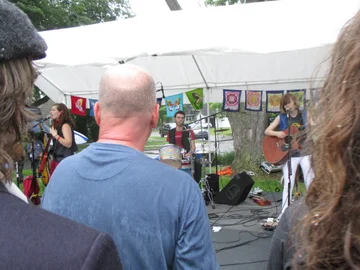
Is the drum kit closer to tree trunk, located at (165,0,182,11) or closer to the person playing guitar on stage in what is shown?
the person playing guitar on stage

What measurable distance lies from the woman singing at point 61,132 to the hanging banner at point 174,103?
237 centimetres

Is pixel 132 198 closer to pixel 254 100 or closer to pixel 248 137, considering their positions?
pixel 254 100

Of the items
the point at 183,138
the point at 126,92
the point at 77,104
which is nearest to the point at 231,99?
the point at 183,138

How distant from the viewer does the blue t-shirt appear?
1212 millimetres

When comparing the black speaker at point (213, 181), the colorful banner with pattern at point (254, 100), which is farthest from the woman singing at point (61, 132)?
the colorful banner with pattern at point (254, 100)

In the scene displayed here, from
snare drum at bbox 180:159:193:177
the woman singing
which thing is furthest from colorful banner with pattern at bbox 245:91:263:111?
the woman singing

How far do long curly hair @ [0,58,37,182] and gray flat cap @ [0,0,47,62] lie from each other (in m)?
0.02

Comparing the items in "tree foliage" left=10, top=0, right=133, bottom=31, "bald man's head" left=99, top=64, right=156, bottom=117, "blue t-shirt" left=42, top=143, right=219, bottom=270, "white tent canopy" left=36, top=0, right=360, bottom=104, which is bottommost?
"blue t-shirt" left=42, top=143, right=219, bottom=270

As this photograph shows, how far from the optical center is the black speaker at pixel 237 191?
5.97 metres

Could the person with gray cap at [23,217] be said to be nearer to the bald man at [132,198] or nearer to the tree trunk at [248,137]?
the bald man at [132,198]

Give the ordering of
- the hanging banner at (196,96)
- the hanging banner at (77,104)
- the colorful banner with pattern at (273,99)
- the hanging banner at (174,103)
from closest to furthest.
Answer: the colorful banner with pattern at (273,99) < the hanging banner at (196,96) < the hanging banner at (174,103) < the hanging banner at (77,104)

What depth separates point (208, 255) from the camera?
1306mm

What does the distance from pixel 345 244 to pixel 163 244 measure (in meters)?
0.78

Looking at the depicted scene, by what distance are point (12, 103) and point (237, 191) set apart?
5644 millimetres
